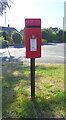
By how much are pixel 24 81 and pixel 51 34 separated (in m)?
28.3

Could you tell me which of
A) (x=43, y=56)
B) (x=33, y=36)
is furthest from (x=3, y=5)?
(x=33, y=36)

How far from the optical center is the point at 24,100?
3.28 m

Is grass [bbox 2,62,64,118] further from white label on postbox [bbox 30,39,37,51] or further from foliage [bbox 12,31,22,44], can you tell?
foliage [bbox 12,31,22,44]

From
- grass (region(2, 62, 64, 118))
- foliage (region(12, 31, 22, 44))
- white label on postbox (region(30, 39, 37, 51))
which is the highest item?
foliage (region(12, 31, 22, 44))

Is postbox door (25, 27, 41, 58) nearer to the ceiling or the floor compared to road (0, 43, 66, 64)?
nearer to the ceiling

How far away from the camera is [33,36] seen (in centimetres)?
321

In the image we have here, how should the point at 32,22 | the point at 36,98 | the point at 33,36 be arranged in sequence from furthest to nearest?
1. the point at 36,98
2. the point at 33,36
3. the point at 32,22

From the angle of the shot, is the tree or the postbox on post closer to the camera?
the postbox on post

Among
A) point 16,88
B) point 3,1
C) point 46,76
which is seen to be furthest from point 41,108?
point 3,1

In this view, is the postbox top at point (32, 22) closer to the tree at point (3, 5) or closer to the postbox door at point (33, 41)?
the postbox door at point (33, 41)

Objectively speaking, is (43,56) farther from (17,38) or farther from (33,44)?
(17,38)

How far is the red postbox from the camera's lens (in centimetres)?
310

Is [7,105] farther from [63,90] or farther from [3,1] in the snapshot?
[3,1]

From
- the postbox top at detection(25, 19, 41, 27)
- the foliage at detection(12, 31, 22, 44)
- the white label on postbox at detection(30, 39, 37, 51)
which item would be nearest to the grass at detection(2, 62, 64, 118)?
the white label on postbox at detection(30, 39, 37, 51)
